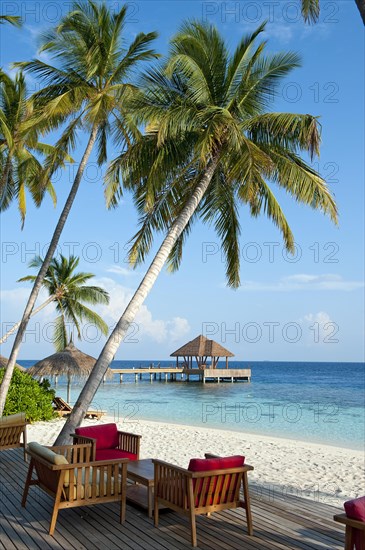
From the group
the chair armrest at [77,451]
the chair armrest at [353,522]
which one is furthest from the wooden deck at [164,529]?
the chair armrest at [353,522]

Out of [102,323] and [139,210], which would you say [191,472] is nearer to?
[139,210]

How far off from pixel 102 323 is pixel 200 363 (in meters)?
27.0

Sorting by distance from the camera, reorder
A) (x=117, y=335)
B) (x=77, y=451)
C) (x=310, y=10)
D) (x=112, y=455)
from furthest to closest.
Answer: (x=117, y=335), (x=112, y=455), (x=77, y=451), (x=310, y=10)

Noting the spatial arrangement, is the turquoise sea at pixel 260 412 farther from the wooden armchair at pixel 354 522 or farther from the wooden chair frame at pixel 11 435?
the wooden armchair at pixel 354 522

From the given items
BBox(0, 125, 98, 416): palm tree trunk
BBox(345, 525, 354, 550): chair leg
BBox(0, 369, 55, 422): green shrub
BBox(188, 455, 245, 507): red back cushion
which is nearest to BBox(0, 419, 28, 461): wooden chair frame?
BBox(0, 125, 98, 416): palm tree trunk

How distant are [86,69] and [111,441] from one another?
321 inches

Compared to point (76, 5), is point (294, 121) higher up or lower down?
lower down

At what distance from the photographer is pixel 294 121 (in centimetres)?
1023

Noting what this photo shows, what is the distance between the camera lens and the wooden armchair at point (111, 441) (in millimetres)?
7570

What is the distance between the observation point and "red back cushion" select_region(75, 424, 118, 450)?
784cm

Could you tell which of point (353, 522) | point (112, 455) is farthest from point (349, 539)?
point (112, 455)

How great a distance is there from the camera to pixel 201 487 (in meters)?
5.04

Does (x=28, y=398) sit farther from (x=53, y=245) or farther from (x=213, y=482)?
(x=213, y=482)

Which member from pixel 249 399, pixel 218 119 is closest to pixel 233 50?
pixel 218 119
